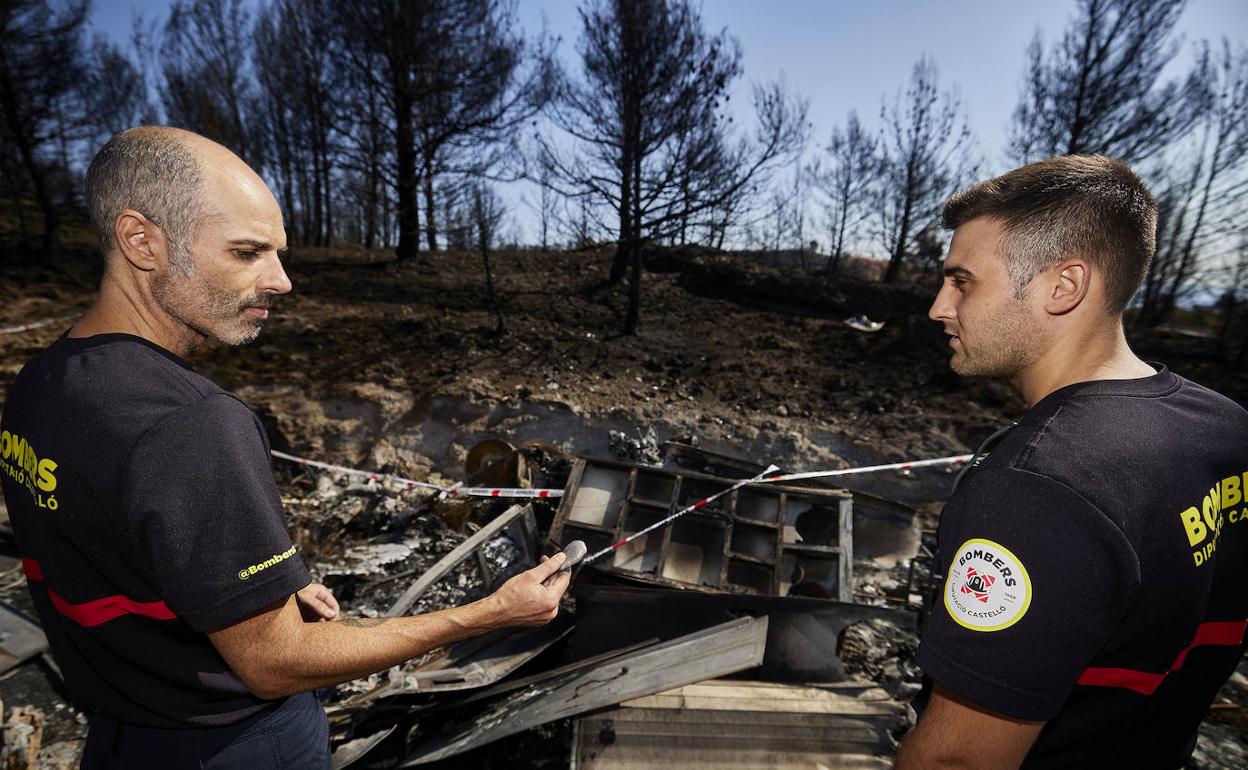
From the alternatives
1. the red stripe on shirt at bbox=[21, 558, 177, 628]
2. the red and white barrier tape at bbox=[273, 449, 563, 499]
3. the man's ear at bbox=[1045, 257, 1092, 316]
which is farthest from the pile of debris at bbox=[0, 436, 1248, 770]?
the man's ear at bbox=[1045, 257, 1092, 316]

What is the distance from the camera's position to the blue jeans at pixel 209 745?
1.51 m

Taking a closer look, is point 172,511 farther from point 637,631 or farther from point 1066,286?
point 637,631

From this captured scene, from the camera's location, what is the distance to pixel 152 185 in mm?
1462

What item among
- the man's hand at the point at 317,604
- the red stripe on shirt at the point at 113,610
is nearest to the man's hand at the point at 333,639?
the red stripe on shirt at the point at 113,610

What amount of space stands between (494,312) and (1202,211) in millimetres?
18182

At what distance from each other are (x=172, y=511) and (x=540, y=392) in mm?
→ 7490

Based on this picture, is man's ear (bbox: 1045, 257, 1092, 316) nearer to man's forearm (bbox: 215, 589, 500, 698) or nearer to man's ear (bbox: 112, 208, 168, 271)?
man's forearm (bbox: 215, 589, 500, 698)

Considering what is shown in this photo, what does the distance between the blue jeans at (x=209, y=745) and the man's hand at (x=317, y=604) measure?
0.29 meters

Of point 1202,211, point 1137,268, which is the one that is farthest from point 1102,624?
point 1202,211

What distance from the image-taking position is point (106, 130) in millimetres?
18406

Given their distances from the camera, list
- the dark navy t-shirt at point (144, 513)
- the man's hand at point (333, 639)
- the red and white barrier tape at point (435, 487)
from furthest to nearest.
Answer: the red and white barrier tape at point (435, 487) → the man's hand at point (333, 639) → the dark navy t-shirt at point (144, 513)

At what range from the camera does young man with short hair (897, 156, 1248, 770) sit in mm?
1159

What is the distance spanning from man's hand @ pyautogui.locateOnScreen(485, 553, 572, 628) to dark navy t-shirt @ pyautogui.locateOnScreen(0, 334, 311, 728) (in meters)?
0.52

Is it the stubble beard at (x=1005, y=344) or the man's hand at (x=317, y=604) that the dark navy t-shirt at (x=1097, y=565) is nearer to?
the stubble beard at (x=1005, y=344)
